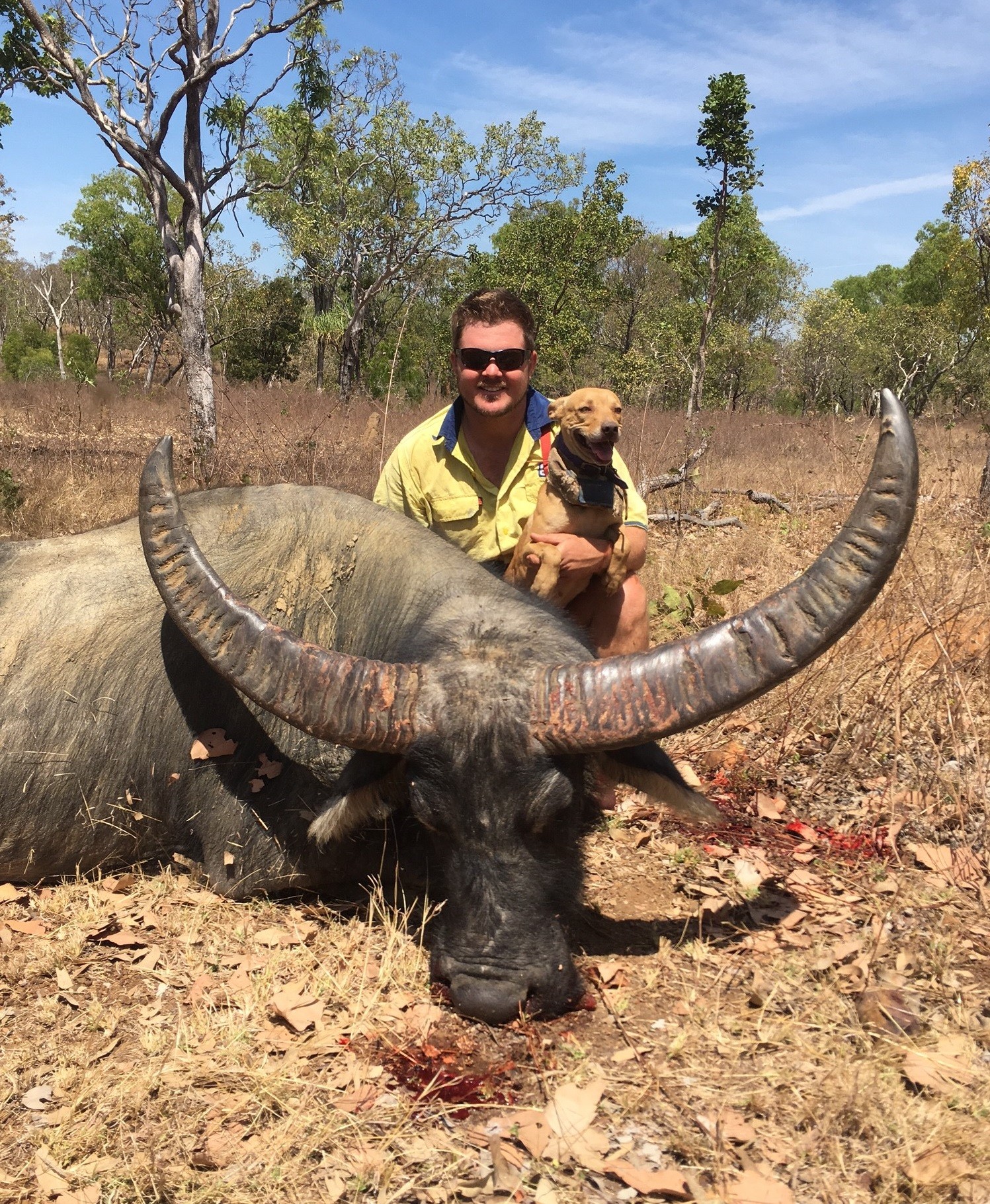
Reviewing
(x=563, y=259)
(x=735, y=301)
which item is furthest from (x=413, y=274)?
(x=735, y=301)

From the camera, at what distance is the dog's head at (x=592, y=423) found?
4676 millimetres

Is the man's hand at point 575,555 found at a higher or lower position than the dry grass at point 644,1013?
higher

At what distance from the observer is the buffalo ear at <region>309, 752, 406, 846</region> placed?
3203 millimetres

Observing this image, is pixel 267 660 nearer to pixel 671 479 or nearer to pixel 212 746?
pixel 212 746

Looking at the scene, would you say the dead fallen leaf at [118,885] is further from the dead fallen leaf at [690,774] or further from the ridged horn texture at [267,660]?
the dead fallen leaf at [690,774]

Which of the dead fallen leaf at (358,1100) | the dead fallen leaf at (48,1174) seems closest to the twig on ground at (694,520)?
the dead fallen leaf at (358,1100)

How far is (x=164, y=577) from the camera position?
→ 3.26 metres

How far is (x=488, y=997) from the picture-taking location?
276 centimetres

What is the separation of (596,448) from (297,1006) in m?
3.09

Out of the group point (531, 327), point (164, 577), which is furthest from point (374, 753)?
point (531, 327)

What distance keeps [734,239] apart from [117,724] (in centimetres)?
3128

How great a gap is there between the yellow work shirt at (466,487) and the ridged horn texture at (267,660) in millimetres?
2039

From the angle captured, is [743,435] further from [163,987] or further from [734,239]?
[163,987]

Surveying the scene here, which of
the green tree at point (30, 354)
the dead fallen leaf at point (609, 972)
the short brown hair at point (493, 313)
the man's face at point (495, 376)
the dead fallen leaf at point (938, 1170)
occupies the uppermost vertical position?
the green tree at point (30, 354)
